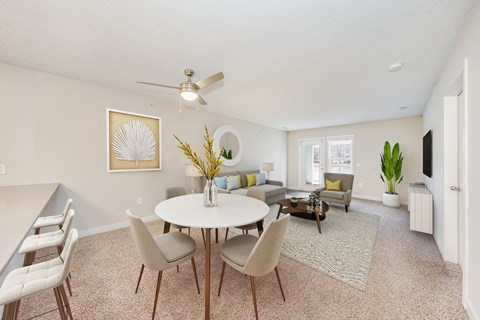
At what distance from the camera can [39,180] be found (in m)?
2.56

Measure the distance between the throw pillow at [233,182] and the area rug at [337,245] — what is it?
1.19 metres

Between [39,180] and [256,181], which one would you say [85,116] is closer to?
[39,180]

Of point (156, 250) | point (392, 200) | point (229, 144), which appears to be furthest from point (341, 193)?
point (156, 250)

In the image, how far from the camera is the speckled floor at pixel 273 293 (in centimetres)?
148

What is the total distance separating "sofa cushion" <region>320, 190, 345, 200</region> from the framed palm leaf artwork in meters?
3.96

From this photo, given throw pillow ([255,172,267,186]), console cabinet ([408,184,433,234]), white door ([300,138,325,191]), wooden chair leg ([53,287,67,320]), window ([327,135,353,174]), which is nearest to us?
wooden chair leg ([53,287,67,320])

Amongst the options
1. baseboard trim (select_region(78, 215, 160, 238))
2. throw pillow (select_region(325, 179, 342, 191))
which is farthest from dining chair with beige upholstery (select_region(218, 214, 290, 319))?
throw pillow (select_region(325, 179, 342, 191))

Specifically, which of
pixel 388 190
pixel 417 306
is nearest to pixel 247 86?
pixel 417 306

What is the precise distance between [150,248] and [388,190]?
606 centimetres

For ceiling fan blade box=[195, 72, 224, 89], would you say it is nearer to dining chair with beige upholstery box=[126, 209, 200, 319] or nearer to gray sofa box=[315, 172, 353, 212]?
dining chair with beige upholstery box=[126, 209, 200, 319]

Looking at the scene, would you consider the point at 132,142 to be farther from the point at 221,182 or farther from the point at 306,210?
the point at 306,210

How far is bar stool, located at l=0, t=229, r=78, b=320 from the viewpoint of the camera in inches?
36.3

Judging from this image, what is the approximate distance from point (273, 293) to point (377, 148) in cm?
561

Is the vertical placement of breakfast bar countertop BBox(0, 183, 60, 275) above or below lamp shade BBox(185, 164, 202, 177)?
below
